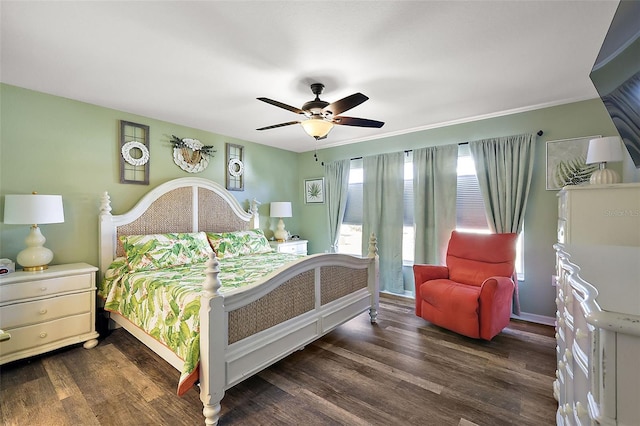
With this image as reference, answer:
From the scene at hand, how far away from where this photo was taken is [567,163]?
9.96 feet

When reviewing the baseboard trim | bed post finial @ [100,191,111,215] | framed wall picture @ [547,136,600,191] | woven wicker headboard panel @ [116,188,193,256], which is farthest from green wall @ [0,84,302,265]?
the baseboard trim

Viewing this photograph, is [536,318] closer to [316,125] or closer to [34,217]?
[316,125]

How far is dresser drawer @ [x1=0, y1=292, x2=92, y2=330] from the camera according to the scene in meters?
2.29

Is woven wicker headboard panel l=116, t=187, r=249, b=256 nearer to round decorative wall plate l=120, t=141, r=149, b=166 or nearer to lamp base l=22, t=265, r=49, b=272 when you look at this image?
round decorative wall plate l=120, t=141, r=149, b=166

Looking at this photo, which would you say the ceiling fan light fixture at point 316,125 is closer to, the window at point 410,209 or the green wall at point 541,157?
the window at point 410,209

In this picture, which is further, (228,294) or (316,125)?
(316,125)

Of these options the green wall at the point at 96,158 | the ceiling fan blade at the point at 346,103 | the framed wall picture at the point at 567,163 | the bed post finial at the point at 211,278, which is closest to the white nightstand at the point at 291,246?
the green wall at the point at 96,158

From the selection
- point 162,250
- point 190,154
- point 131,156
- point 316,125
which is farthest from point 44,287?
point 316,125

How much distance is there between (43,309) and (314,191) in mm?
3872

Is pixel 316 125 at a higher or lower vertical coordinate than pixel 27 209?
higher

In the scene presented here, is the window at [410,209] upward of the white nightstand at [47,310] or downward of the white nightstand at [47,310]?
upward

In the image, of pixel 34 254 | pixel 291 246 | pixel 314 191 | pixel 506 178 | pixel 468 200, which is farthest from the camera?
pixel 314 191

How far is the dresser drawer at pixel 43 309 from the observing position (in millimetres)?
2293

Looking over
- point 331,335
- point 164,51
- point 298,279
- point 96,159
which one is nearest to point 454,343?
point 331,335
